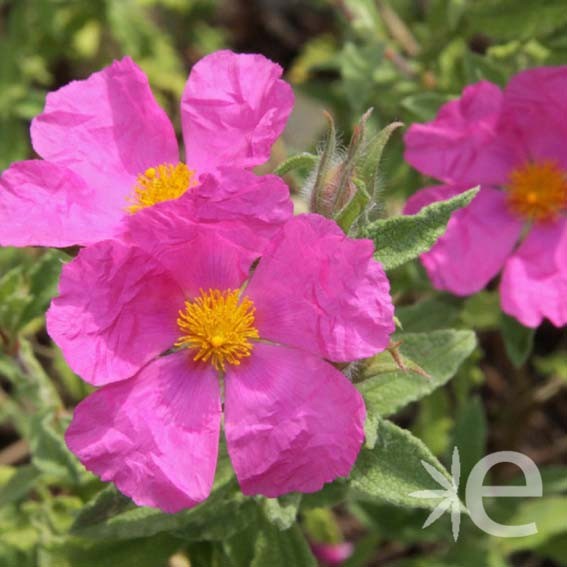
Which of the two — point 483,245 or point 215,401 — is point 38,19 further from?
point 215,401

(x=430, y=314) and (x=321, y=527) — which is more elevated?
(x=430, y=314)

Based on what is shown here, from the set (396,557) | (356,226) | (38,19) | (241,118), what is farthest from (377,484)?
(38,19)

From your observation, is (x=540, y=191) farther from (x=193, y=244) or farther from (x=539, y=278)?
(x=193, y=244)

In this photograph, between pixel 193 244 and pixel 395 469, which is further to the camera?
pixel 395 469

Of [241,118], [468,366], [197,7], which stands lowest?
[468,366]

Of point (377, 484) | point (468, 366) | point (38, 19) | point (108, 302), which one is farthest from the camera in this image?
point (38, 19)

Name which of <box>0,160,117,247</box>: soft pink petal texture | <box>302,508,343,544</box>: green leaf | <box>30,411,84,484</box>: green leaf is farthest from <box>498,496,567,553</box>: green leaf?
<box>0,160,117,247</box>: soft pink petal texture

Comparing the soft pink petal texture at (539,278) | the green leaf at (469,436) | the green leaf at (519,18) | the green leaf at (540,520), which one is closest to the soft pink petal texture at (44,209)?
the soft pink petal texture at (539,278)

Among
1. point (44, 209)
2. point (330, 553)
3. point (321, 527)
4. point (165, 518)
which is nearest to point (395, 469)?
point (165, 518)
